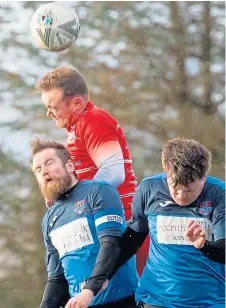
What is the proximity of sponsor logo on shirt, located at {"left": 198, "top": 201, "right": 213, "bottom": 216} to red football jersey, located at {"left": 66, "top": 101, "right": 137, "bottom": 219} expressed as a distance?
922 millimetres

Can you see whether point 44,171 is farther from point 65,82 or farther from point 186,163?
point 186,163

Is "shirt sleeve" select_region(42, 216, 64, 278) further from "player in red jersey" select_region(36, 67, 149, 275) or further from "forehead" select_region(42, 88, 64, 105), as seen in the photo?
"forehead" select_region(42, 88, 64, 105)

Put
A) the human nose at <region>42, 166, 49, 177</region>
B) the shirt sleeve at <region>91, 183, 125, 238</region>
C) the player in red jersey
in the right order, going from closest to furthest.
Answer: the shirt sleeve at <region>91, 183, 125, 238</region> < the human nose at <region>42, 166, 49, 177</region> < the player in red jersey

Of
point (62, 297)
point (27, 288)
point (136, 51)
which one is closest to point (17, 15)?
point (136, 51)

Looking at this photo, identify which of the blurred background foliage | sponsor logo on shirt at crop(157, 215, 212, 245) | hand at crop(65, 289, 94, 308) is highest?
sponsor logo on shirt at crop(157, 215, 212, 245)

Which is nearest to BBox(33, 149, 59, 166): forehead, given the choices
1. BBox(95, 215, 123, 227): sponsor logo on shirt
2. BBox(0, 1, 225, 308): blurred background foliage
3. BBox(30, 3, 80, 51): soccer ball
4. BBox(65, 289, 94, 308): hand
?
BBox(95, 215, 123, 227): sponsor logo on shirt

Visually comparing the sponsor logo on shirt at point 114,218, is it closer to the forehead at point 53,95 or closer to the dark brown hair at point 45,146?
the dark brown hair at point 45,146

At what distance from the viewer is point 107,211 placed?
4875 millimetres

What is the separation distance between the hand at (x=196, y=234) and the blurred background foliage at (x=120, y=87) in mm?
9754

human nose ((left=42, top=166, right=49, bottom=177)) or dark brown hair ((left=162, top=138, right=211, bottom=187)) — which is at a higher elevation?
dark brown hair ((left=162, top=138, right=211, bottom=187))

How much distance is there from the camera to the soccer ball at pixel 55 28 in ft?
21.1

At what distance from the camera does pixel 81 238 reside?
495 centimetres

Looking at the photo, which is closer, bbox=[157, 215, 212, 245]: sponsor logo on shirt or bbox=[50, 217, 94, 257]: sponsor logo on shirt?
bbox=[157, 215, 212, 245]: sponsor logo on shirt

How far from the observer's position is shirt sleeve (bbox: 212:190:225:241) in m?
4.55
